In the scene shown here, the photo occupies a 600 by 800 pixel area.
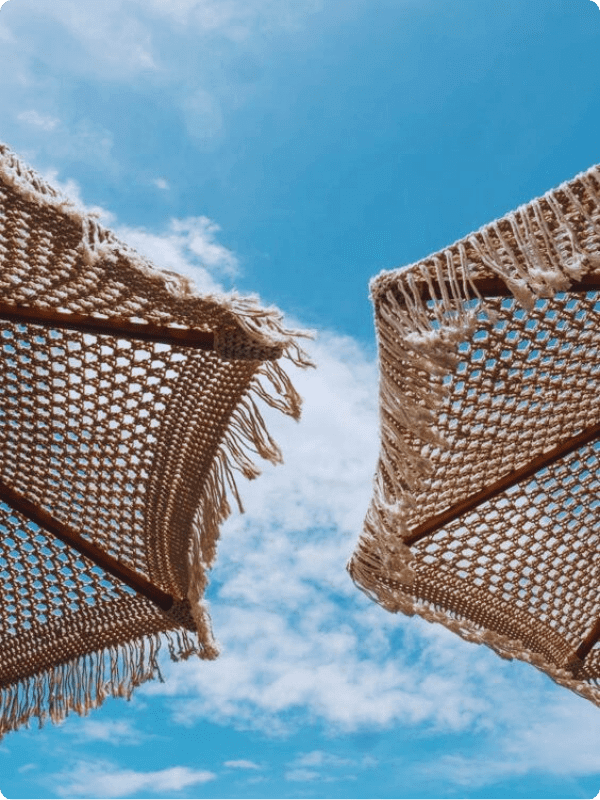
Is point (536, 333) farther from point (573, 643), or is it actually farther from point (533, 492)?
point (573, 643)

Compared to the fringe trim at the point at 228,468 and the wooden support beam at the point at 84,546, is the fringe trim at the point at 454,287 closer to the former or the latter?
the fringe trim at the point at 228,468

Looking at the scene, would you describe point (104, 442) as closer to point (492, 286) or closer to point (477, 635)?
point (492, 286)

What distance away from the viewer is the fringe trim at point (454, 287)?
3.38 feet

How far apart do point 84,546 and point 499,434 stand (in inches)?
30.1

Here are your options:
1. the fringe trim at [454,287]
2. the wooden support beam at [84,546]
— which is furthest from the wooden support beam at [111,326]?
the wooden support beam at [84,546]

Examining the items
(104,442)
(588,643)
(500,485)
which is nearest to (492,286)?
(500,485)

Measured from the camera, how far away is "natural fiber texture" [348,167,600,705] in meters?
1.05

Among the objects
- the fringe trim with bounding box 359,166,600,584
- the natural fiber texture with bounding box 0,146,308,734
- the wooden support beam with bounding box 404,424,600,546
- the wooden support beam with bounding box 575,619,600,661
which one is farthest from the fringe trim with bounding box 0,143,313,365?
the wooden support beam with bounding box 575,619,600,661

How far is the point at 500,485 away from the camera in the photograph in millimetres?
1488

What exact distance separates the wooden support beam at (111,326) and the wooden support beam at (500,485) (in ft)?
1.89

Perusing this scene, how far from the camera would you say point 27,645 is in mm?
1610

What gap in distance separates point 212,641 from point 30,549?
1.26 ft

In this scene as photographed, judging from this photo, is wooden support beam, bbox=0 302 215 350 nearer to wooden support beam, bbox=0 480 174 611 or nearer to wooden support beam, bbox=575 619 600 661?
wooden support beam, bbox=0 480 174 611

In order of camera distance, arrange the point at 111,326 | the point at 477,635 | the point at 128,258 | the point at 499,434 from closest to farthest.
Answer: the point at 128,258
the point at 111,326
the point at 499,434
the point at 477,635
